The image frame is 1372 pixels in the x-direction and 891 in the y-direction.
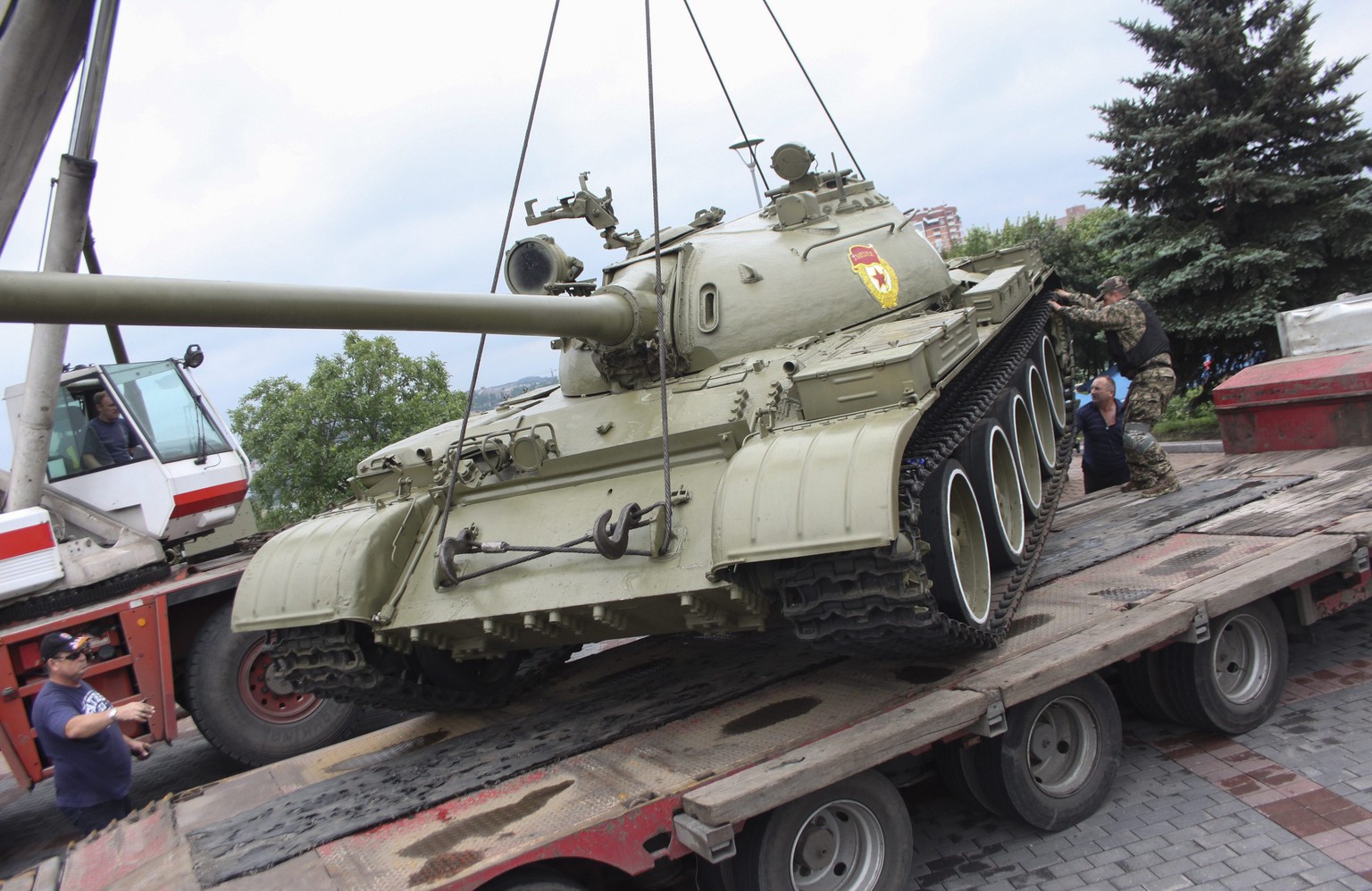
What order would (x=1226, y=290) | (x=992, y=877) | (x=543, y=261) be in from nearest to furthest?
(x=992, y=877) < (x=543, y=261) < (x=1226, y=290)

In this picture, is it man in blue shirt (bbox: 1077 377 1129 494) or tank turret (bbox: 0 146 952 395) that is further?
man in blue shirt (bbox: 1077 377 1129 494)

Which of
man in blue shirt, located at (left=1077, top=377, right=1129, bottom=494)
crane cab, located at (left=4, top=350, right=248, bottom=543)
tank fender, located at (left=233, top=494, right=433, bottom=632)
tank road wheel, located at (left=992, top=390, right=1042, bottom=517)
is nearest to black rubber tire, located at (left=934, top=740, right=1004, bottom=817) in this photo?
tank road wheel, located at (left=992, top=390, right=1042, bottom=517)

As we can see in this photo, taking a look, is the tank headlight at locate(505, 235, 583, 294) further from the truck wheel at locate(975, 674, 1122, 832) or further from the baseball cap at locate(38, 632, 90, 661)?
the truck wheel at locate(975, 674, 1122, 832)

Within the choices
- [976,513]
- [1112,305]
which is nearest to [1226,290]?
[1112,305]

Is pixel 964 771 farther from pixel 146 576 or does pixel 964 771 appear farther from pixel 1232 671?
pixel 146 576

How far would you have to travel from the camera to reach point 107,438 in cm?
834

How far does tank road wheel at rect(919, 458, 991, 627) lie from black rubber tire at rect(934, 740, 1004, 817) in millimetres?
604

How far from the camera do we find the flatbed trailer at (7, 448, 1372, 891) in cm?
402

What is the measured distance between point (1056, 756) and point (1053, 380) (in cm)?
526

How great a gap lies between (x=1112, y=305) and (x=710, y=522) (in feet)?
18.4

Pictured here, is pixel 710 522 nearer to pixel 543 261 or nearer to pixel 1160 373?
pixel 543 261

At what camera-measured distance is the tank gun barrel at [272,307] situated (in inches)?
132

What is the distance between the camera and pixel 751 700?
5.37 m

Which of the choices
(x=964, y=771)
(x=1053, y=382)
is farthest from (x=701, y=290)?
(x=1053, y=382)
